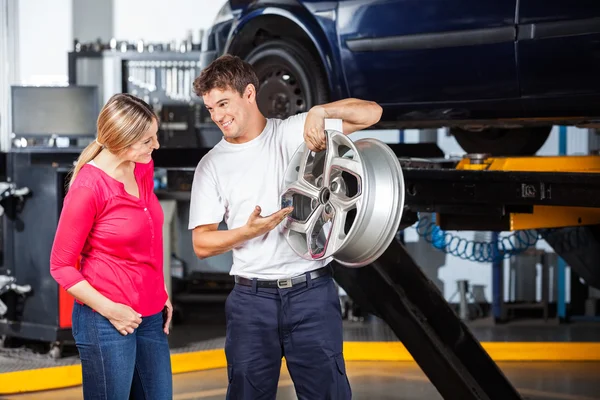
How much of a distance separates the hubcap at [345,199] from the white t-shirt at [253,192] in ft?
0.18

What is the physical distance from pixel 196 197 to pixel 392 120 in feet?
4.77

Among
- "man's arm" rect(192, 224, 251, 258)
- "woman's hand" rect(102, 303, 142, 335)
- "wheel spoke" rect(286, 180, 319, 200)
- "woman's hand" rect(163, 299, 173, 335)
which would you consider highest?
"wheel spoke" rect(286, 180, 319, 200)

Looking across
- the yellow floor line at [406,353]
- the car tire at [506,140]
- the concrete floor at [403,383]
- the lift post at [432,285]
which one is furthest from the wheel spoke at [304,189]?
the yellow floor line at [406,353]

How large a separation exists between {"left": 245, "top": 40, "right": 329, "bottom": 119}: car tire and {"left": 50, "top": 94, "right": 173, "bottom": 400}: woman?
1598mm

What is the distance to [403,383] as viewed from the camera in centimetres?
501

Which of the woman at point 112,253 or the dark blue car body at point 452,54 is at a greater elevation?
the dark blue car body at point 452,54

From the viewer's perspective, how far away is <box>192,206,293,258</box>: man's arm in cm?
227

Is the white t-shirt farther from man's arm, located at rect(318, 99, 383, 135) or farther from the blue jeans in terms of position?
the blue jeans

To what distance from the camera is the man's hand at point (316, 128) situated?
235 centimetres

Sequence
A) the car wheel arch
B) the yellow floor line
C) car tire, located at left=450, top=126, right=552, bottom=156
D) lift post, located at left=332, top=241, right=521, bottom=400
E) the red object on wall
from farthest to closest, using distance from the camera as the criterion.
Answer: the red object on wall → the yellow floor line → car tire, located at left=450, top=126, right=552, bottom=156 → the car wheel arch → lift post, located at left=332, top=241, right=521, bottom=400

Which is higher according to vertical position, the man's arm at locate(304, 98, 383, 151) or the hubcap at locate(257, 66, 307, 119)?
the hubcap at locate(257, 66, 307, 119)

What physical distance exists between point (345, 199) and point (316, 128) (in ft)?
0.67

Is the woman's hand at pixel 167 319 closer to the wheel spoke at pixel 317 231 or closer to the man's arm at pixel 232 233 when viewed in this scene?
the man's arm at pixel 232 233

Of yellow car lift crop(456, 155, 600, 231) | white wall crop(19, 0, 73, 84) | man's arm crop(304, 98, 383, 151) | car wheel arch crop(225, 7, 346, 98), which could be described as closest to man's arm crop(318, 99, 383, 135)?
man's arm crop(304, 98, 383, 151)
